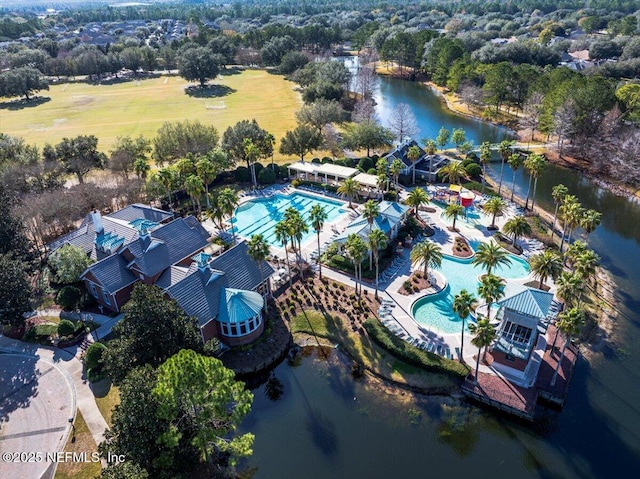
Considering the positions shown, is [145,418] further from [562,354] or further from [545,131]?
[545,131]

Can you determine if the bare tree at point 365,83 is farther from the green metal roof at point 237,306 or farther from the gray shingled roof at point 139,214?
the green metal roof at point 237,306

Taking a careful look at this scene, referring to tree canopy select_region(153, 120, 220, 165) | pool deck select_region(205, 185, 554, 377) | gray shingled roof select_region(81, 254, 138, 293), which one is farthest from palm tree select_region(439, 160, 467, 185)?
gray shingled roof select_region(81, 254, 138, 293)

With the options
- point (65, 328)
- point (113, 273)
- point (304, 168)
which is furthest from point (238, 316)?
point (304, 168)

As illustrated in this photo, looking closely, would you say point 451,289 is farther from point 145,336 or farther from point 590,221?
point 145,336

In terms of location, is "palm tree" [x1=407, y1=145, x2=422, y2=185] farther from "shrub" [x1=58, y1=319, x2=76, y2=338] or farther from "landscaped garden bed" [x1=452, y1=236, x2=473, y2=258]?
"shrub" [x1=58, y1=319, x2=76, y2=338]

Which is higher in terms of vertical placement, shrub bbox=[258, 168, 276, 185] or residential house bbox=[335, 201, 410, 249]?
residential house bbox=[335, 201, 410, 249]

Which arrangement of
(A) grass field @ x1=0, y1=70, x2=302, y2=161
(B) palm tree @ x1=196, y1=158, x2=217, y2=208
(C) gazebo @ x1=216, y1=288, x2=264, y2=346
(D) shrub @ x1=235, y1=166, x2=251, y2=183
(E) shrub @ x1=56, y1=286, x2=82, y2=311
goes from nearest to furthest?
(C) gazebo @ x1=216, y1=288, x2=264, y2=346 → (E) shrub @ x1=56, y1=286, x2=82, y2=311 → (B) palm tree @ x1=196, y1=158, x2=217, y2=208 → (D) shrub @ x1=235, y1=166, x2=251, y2=183 → (A) grass field @ x1=0, y1=70, x2=302, y2=161
